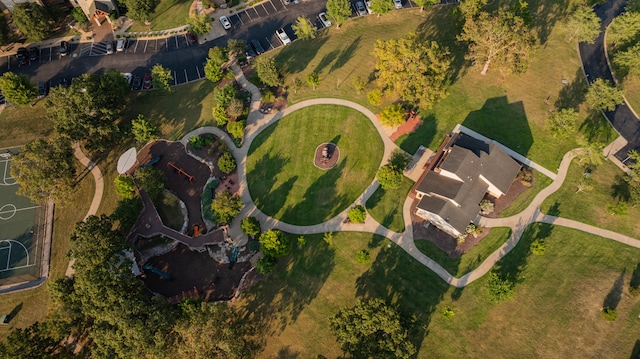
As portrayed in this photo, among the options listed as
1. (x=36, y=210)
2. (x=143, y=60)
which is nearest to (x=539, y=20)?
(x=143, y=60)

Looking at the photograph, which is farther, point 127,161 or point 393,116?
point 393,116

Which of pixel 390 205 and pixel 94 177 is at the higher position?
pixel 94 177

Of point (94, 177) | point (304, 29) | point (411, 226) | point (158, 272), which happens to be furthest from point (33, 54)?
point (411, 226)

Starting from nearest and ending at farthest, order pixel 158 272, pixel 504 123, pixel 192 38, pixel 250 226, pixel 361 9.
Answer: pixel 158 272, pixel 250 226, pixel 504 123, pixel 192 38, pixel 361 9

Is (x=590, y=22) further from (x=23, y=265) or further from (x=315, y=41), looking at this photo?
(x=23, y=265)

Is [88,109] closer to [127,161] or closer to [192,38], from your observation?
[127,161]

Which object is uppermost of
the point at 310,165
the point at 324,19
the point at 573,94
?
the point at 324,19

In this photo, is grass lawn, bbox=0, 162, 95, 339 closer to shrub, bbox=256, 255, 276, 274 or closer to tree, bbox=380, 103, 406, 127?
shrub, bbox=256, 255, 276, 274
